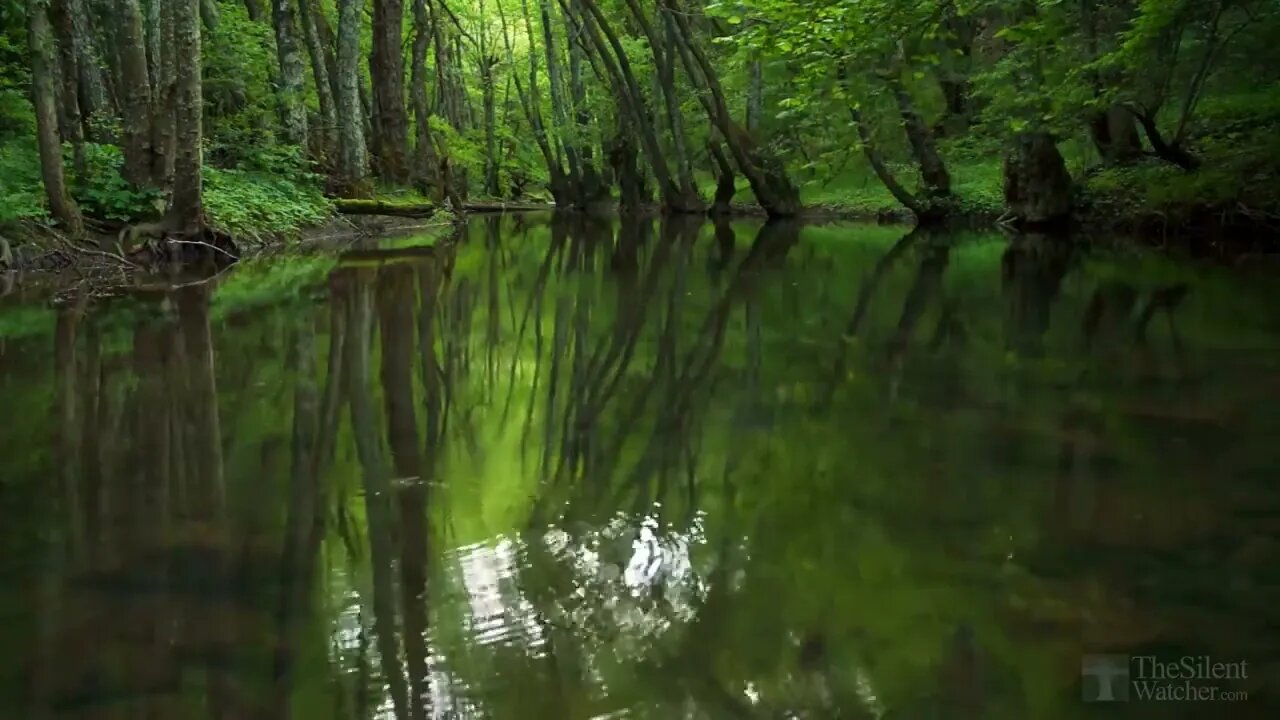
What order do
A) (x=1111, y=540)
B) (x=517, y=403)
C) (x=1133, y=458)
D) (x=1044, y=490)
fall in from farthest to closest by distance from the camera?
(x=517, y=403) → (x=1133, y=458) → (x=1044, y=490) → (x=1111, y=540)

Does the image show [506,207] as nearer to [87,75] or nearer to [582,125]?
[582,125]

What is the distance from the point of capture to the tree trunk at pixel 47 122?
11.5 meters

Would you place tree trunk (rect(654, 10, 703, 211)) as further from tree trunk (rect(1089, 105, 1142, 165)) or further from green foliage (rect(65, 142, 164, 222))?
green foliage (rect(65, 142, 164, 222))

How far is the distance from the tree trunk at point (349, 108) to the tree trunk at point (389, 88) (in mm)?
2760

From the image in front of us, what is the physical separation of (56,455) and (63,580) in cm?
165

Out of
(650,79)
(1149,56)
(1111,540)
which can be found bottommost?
(1111,540)

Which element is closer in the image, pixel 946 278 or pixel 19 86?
pixel 946 278

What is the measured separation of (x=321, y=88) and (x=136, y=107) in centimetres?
924

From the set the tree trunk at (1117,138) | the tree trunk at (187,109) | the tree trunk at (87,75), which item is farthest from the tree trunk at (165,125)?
the tree trunk at (1117,138)

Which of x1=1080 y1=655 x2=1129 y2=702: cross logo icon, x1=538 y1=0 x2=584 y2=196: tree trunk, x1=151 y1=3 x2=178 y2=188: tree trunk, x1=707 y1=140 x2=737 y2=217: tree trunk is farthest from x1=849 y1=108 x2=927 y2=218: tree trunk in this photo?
x1=1080 y1=655 x2=1129 y2=702: cross logo icon

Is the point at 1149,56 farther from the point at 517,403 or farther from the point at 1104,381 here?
the point at 517,403

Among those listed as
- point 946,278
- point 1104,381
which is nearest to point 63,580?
point 1104,381

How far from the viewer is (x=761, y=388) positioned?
596cm

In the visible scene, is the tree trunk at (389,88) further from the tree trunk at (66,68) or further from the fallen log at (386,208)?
the tree trunk at (66,68)
